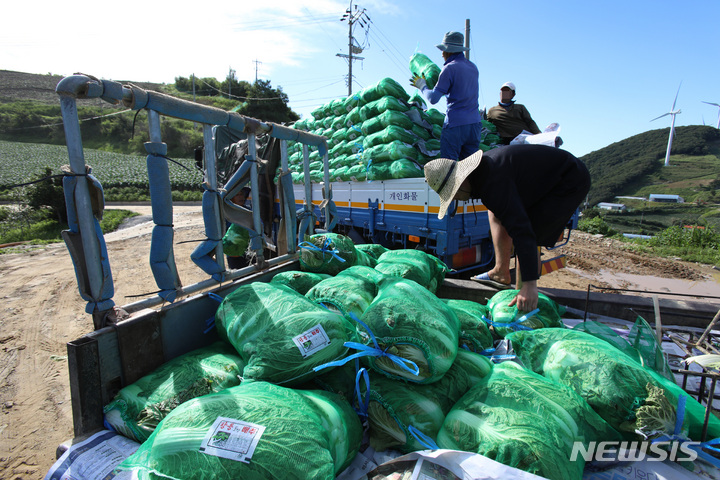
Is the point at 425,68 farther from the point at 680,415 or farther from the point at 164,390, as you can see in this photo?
the point at 164,390

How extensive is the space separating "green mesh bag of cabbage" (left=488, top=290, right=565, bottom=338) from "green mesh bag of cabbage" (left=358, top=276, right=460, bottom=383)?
2.05 feet

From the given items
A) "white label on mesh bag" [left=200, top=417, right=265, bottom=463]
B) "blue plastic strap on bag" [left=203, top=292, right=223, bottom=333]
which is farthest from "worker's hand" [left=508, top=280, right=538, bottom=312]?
"blue plastic strap on bag" [left=203, top=292, right=223, bottom=333]

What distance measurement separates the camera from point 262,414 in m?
1.17

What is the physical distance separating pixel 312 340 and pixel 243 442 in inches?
20.4

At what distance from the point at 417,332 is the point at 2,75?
9302cm

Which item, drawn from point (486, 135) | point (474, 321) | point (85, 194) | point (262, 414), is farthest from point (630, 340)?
point (486, 135)

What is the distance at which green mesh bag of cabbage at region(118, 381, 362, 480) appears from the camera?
102 centimetres

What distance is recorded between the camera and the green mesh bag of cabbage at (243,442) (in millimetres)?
1019

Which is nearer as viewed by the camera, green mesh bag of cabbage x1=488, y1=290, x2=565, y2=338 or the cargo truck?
the cargo truck

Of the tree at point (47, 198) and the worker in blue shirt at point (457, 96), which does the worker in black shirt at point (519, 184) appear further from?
the tree at point (47, 198)

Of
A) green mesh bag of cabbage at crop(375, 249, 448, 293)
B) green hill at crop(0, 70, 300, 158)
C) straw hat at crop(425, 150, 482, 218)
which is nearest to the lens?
straw hat at crop(425, 150, 482, 218)

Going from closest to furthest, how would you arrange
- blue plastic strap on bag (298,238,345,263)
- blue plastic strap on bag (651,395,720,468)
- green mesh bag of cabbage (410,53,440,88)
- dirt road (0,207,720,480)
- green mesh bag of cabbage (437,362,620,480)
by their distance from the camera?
green mesh bag of cabbage (437,362,620,480) → blue plastic strap on bag (651,395,720,468) → dirt road (0,207,720,480) → blue plastic strap on bag (298,238,345,263) → green mesh bag of cabbage (410,53,440,88)

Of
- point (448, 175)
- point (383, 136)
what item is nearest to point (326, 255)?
point (448, 175)

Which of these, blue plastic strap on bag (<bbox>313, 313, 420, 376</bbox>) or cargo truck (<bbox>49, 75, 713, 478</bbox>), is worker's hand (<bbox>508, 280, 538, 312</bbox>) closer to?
cargo truck (<bbox>49, 75, 713, 478</bbox>)
